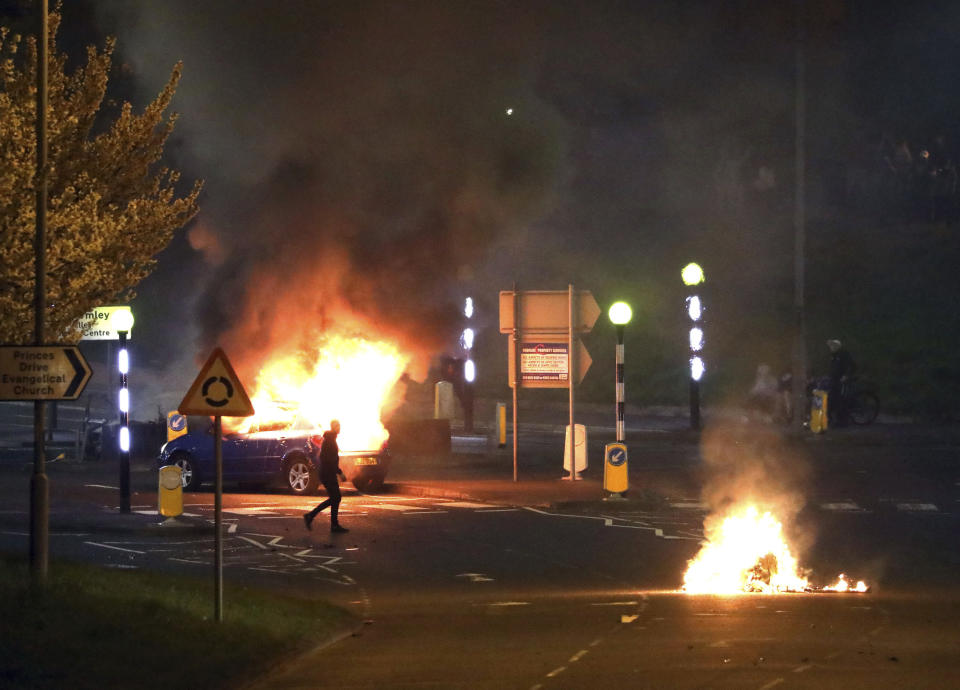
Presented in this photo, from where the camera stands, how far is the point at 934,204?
5581cm

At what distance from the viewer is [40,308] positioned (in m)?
11.6

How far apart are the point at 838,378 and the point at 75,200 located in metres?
25.5

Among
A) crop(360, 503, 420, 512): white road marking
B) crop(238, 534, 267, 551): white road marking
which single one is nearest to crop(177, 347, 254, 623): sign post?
crop(238, 534, 267, 551): white road marking

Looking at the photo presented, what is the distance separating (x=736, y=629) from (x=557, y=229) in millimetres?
33072

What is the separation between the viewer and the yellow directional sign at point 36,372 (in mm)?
11430

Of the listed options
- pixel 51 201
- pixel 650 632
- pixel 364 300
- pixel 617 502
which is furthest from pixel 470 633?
pixel 364 300

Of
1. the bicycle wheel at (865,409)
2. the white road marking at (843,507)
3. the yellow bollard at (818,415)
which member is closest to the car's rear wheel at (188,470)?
the white road marking at (843,507)

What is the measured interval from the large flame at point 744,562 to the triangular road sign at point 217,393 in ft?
17.6

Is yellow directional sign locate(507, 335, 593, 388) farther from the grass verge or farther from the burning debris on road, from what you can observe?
the grass verge

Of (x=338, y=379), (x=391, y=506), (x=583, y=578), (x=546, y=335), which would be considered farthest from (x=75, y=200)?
(x=338, y=379)

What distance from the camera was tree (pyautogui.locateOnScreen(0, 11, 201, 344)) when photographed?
11805 mm

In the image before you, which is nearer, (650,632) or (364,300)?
(650,632)

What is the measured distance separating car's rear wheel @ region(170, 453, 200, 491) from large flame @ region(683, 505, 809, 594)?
10106 millimetres

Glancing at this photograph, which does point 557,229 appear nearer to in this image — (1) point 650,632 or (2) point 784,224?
(2) point 784,224
